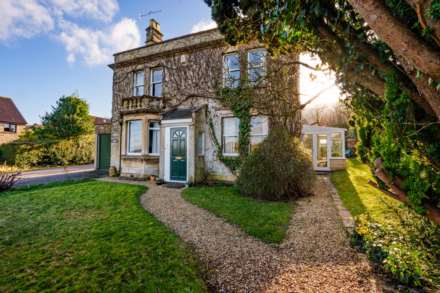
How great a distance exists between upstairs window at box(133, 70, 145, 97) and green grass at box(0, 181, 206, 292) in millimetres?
8901

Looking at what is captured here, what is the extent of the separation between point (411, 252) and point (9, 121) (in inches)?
1536

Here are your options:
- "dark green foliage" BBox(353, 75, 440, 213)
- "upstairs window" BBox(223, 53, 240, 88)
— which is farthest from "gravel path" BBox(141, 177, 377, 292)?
"upstairs window" BBox(223, 53, 240, 88)

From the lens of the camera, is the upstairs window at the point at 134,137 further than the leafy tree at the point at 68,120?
No

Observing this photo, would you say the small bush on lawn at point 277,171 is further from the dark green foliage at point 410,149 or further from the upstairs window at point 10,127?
the upstairs window at point 10,127

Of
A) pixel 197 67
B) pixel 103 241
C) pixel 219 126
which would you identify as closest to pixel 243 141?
pixel 219 126

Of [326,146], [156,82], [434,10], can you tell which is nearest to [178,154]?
[156,82]

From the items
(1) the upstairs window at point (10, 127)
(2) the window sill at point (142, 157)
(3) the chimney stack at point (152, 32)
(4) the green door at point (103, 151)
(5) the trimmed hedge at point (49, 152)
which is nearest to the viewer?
(2) the window sill at point (142, 157)

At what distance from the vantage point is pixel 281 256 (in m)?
3.51

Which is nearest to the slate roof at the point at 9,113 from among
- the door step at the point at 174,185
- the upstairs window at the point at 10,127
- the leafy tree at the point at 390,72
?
the upstairs window at the point at 10,127

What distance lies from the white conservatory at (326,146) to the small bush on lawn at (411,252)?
12.3 m

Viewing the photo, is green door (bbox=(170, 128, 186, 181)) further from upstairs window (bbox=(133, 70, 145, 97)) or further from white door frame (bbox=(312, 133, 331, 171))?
white door frame (bbox=(312, 133, 331, 171))

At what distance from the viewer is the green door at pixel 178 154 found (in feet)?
34.4

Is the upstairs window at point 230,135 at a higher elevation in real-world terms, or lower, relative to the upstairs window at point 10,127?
lower

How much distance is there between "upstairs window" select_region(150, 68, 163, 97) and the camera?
41.7ft
